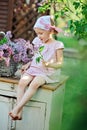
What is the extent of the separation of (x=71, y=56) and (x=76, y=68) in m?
0.17

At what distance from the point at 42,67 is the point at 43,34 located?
0.26m

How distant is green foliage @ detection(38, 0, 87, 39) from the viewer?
3.24m

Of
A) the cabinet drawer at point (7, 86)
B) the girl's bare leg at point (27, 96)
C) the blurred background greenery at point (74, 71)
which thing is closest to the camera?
the girl's bare leg at point (27, 96)

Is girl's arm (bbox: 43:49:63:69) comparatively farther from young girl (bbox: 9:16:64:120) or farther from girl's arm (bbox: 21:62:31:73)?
girl's arm (bbox: 21:62:31:73)

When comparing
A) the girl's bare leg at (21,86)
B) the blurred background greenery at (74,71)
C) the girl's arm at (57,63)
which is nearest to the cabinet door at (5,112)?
the girl's bare leg at (21,86)

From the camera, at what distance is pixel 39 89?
313 cm

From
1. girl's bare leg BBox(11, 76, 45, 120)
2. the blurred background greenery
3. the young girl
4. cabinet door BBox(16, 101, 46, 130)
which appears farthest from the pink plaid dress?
the blurred background greenery

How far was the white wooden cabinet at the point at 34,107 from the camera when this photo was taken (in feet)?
10.3

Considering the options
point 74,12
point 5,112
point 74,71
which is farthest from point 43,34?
point 74,71

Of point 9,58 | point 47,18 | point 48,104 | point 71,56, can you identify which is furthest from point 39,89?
point 71,56

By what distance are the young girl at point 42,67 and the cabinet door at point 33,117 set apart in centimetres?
12

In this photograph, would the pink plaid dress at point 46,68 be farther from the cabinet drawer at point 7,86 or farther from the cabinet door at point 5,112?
the cabinet door at point 5,112

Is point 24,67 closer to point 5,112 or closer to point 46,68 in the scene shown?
point 46,68

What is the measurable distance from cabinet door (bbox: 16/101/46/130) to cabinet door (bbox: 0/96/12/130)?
92mm
